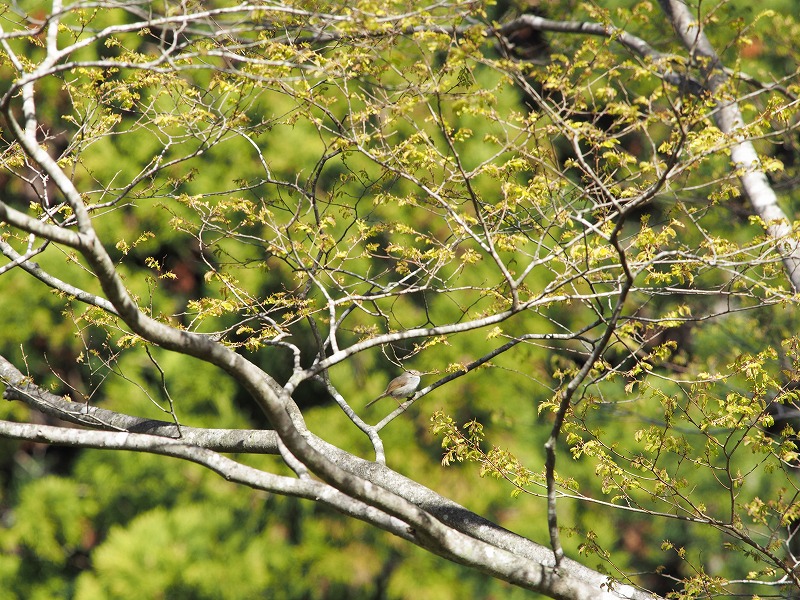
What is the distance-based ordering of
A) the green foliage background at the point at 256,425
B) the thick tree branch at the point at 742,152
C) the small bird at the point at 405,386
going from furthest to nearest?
the green foliage background at the point at 256,425
the small bird at the point at 405,386
the thick tree branch at the point at 742,152

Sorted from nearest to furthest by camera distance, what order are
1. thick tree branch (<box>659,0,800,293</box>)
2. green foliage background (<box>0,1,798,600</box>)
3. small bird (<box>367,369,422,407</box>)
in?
thick tree branch (<box>659,0,800,293</box>) < small bird (<box>367,369,422,407</box>) < green foliage background (<box>0,1,798,600</box>)

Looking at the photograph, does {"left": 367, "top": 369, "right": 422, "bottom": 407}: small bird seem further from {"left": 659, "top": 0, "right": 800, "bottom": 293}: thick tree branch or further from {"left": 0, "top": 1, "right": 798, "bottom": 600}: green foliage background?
{"left": 659, "top": 0, "right": 800, "bottom": 293}: thick tree branch

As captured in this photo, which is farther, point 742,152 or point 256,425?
point 256,425

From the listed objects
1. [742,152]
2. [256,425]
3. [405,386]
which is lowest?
[405,386]

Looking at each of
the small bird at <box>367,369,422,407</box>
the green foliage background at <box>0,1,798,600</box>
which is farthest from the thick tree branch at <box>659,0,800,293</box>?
the small bird at <box>367,369,422,407</box>

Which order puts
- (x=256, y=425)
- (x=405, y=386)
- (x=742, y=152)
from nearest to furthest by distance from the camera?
1. (x=742, y=152)
2. (x=405, y=386)
3. (x=256, y=425)

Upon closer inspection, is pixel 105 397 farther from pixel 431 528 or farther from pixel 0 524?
pixel 431 528

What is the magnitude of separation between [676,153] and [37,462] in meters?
5.31

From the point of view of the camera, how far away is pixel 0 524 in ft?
18.2

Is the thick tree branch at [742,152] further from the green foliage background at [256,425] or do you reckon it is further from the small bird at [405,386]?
the small bird at [405,386]

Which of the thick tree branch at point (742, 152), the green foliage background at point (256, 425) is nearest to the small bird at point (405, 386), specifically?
the green foliage background at point (256, 425)

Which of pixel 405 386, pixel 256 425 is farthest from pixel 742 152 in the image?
pixel 256 425

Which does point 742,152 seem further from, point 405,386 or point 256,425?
point 256,425

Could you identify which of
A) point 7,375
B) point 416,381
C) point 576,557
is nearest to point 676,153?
point 416,381
